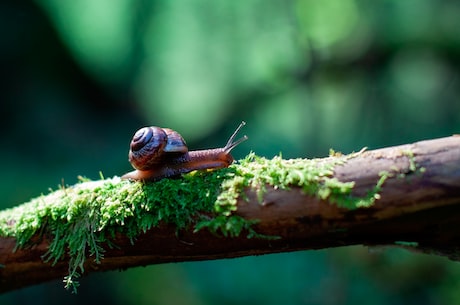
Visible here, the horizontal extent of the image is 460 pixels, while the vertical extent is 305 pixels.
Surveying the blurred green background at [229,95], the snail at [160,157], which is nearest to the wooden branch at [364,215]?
the snail at [160,157]

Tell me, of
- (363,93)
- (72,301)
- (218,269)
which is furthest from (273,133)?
(72,301)

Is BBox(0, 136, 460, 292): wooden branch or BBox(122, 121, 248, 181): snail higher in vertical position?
BBox(122, 121, 248, 181): snail

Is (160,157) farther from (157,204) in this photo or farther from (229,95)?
(229,95)

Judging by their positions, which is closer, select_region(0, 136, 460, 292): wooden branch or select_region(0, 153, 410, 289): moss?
select_region(0, 136, 460, 292): wooden branch

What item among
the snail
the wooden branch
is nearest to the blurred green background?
the snail

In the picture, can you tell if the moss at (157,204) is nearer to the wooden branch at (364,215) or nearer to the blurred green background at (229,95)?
the wooden branch at (364,215)

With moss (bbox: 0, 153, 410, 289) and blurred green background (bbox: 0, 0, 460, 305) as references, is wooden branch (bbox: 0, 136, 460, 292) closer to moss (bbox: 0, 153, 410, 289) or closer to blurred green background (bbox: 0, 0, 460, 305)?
moss (bbox: 0, 153, 410, 289)

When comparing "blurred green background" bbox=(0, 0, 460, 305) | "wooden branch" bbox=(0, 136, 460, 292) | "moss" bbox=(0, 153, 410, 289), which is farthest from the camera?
"blurred green background" bbox=(0, 0, 460, 305)

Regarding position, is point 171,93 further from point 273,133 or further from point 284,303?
point 284,303
